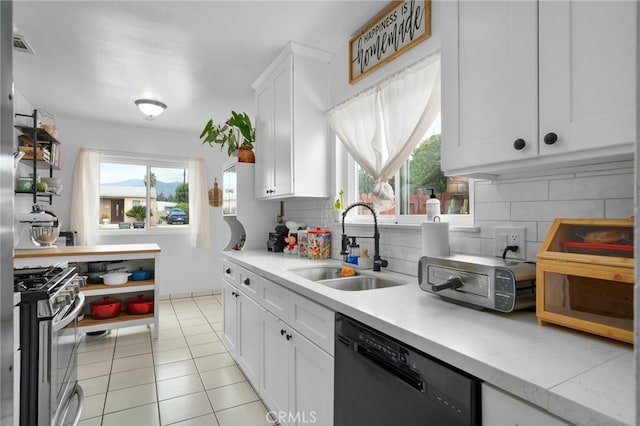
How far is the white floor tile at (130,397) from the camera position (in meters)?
2.15

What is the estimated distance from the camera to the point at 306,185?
2.58m

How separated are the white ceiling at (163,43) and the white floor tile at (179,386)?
2537mm

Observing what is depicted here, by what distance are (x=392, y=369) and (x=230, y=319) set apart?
6.71 feet

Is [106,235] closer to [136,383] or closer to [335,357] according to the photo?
[136,383]

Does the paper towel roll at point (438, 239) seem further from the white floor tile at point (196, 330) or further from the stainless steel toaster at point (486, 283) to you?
the white floor tile at point (196, 330)

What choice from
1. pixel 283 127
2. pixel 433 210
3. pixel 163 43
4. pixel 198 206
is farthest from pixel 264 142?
pixel 198 206

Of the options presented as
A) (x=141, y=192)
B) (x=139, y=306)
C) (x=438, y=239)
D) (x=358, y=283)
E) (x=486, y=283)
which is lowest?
(x=139, y=306)

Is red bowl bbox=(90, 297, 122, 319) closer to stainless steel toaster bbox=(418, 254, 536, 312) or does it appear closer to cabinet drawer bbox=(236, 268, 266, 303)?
cabinet drawer bbox=(236, 268, 266, 303)

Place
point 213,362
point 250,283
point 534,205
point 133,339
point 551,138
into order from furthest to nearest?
point 133,339
point 213,362
point 250,283
point 534,205
point 551,138

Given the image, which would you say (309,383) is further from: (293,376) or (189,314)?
(189,314)

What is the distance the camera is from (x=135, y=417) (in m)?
2.03

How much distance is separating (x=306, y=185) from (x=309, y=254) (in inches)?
21.4

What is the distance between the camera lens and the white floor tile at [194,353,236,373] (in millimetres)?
2672

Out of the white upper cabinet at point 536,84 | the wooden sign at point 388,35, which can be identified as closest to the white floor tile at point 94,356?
the wooden sign at point 388,35
